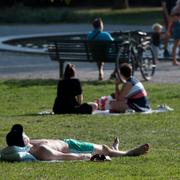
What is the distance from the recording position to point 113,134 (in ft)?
41.0

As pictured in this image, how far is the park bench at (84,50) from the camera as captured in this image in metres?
20.3

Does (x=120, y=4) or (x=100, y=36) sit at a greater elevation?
(x=100, y=36)

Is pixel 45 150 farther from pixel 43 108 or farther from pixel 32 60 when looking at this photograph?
pixel 32 60

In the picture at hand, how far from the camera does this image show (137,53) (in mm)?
20516

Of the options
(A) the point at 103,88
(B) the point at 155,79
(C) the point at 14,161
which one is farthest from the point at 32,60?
(C) the point at 14,161

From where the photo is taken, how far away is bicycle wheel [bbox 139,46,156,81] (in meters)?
20.7

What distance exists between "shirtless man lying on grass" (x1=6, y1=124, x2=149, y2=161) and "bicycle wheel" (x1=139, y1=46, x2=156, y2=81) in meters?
10.1

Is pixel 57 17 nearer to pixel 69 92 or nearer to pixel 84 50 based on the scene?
pixel 84 50

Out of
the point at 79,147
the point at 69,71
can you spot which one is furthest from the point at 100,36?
the point at 79,147

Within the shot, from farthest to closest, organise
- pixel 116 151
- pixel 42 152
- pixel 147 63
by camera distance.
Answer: pixel 147 63 → pixel 116 151 → pixel 42 152

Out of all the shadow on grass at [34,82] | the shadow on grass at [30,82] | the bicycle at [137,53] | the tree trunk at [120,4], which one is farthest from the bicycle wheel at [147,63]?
the tree trunk at [120,4]

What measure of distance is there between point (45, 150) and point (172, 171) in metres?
1.52

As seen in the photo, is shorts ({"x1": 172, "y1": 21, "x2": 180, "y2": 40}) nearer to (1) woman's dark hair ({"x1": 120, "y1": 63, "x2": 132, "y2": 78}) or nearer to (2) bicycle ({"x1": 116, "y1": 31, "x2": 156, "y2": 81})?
(2) bicycle ({"x1": 116, "y1": 31, "x2": 156, "y2": 81})

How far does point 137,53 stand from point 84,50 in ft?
3.94
